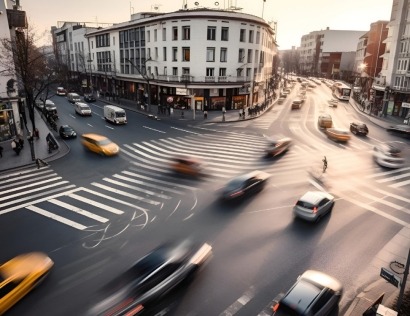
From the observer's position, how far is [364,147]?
110ft

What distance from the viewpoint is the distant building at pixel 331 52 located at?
130 meters

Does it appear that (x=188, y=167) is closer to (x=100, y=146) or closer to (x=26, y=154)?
(x=100, y=146)

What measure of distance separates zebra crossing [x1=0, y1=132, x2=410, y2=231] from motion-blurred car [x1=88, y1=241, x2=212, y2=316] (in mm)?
4546

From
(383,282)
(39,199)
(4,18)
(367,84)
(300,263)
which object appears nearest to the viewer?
(383,282)

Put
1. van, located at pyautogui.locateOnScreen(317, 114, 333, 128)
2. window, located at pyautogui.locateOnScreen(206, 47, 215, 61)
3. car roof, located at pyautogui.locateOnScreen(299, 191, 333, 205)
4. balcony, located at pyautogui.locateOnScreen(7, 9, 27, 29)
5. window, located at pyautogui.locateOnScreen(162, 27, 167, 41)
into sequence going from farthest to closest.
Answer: window, located at pyautogui.locateOnScreen(162, 27, 167, 41), window, located at pyautogui.locateOnScreen(206, 47, 215, 61), van, located at pyautogui.locateOnScreen(317, 114, 333, 128), balcony, located at pyautogui.locateOnScreen(7, 9, 27, 29), car roof, located at pyautogui.locateOnScreen(299, 191, 333, 205)

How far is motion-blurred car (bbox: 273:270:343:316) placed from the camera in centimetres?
1023

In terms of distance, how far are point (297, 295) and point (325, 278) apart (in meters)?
1.92

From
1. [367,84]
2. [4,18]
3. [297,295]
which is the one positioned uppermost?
[4,18]

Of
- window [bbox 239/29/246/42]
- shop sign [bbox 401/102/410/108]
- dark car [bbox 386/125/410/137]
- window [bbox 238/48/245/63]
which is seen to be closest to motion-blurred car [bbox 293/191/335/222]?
dark car [bbox 386/125/410/137]

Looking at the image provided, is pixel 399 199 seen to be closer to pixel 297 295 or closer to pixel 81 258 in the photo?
pixel 297 295

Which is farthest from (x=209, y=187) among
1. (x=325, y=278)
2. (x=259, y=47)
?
(x=259, y=47)

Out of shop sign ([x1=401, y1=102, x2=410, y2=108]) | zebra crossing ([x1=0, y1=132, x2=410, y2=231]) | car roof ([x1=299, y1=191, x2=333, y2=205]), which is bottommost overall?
zebra crossing ([x1=0, y1=132, x2=410, y2=231])

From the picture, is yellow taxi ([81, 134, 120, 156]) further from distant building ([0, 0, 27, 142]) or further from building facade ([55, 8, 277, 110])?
building facade ([55, 8, 277, 110])

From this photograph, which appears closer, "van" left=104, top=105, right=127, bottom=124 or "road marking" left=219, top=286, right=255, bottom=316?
"road marking" left=219, top=286, right=255, bottom=316
